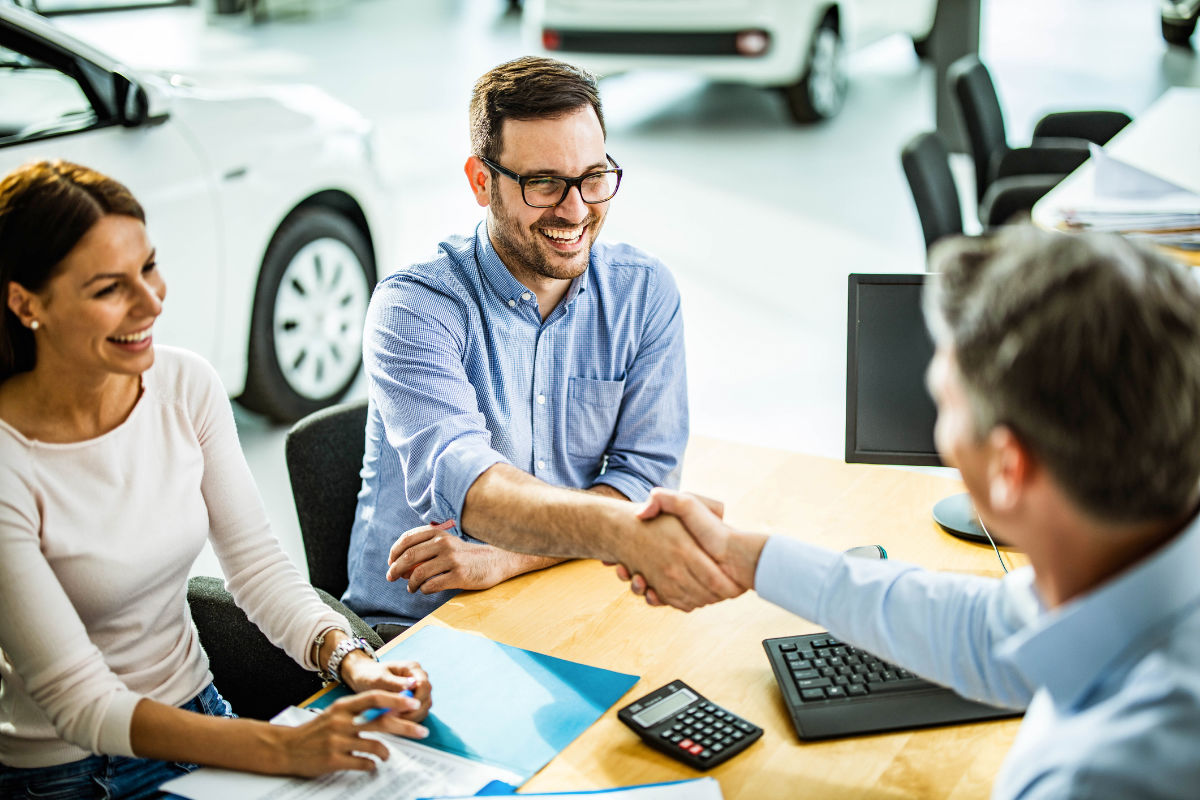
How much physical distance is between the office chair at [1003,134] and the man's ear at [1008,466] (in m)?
3.82

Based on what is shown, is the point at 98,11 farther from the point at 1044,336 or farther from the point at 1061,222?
the point at 1044,336

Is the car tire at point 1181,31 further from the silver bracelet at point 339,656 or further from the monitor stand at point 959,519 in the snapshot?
the silver bracelet at point 339,656

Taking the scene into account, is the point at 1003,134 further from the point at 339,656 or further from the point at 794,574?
the point at 339,656

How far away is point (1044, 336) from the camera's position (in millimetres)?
959

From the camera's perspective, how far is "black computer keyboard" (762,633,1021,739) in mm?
1510

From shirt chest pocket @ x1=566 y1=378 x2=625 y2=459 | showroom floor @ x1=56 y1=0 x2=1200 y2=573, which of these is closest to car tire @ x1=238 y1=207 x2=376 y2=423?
showroom floor @ x1=56 y1=0 x2=1200 y2=573

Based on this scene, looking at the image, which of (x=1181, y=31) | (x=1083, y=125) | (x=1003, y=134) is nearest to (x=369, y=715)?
(x=1003, y=134)

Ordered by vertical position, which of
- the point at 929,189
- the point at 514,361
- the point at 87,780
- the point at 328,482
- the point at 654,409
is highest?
the point at 929,189

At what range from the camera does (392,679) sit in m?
1.58

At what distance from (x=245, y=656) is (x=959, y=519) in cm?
121

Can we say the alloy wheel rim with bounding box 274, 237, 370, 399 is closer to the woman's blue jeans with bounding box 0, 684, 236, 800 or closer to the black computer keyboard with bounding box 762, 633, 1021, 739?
the woman's blue jeans with bounding box 0, 684, 236, 800

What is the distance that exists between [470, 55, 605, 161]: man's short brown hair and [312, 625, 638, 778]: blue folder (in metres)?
0.88

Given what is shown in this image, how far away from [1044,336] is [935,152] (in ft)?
9.77

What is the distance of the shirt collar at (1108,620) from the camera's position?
3.32 ft
